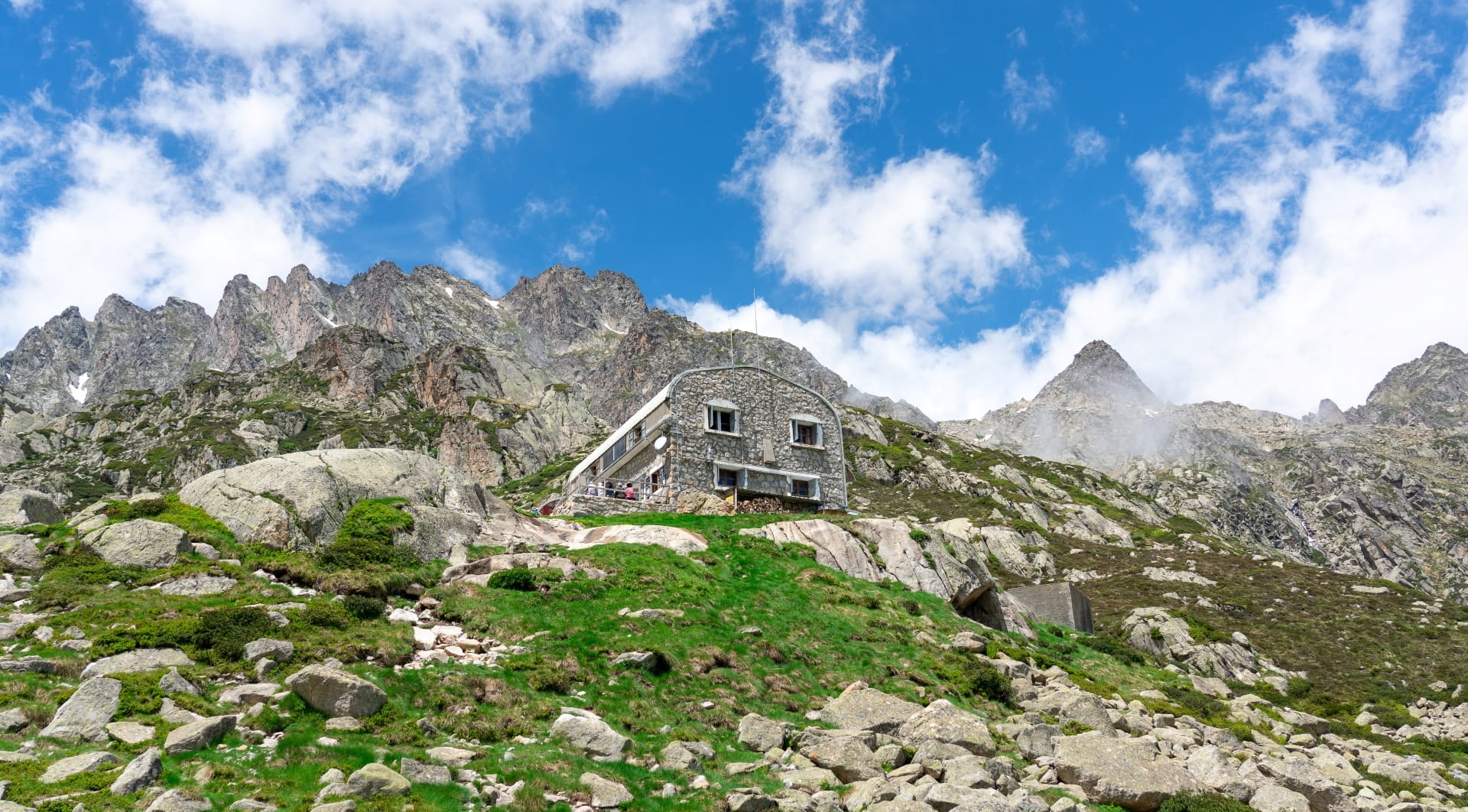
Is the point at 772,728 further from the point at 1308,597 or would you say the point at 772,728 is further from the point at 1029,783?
the point at 1308,597

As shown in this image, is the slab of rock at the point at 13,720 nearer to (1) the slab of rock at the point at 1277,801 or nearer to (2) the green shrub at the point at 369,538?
(2) the green shrub at the point at 369,538

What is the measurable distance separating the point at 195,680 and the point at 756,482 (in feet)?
129

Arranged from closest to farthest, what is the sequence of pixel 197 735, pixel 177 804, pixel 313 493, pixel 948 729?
pixel 177 804, pixel 197 735, pixel 948 729, pixel 313 493

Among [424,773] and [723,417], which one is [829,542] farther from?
[424,773]

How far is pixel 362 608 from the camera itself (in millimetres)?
25609

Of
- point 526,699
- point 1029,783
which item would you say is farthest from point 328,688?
point 1029,783

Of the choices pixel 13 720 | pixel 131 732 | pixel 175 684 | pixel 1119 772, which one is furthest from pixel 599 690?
pixel 1119 772

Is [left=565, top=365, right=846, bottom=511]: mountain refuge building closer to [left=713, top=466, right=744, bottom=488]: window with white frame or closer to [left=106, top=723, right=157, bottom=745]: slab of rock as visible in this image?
[left=713, top=466, right=744, bottom=488]: window with white frame

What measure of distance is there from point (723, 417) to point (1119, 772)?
3706cm

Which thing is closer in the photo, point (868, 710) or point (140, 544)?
point (868, 710)

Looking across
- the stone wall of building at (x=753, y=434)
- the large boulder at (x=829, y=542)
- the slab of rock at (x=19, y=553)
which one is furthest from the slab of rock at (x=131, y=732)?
the stone wall of building at (x=753, y=434)

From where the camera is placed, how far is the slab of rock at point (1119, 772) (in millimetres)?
21016

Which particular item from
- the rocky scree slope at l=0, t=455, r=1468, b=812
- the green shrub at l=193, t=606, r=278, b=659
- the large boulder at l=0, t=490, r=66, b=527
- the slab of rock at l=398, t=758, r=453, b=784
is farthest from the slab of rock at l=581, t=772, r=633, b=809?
the large boulder at l=0, t=490, r=66, b=527

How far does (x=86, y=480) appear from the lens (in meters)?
155
